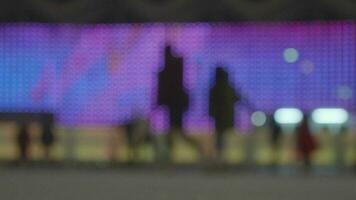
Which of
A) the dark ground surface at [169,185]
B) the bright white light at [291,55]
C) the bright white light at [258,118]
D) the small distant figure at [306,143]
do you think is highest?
the bright white light at [291,55]

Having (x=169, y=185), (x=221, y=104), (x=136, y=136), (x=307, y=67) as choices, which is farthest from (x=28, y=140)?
(x=307, y=67)

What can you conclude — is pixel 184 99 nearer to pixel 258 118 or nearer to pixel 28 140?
pixel 28 140

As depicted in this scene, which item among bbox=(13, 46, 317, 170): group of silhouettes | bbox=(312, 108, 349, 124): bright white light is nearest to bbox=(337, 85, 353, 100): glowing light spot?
bbox=(312, 108, 349, 124): bright white light

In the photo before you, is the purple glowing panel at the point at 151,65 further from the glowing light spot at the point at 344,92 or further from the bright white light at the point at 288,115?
the bright white light at the point at 288,115

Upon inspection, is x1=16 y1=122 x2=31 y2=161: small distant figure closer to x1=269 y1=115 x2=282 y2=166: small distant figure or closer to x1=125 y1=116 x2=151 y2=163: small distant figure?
x1=125 y1=116 x2=151 y2=163: small distant figure

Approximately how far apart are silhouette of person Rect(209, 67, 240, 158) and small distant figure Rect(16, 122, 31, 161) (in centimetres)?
239

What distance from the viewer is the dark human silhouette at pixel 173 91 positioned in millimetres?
7320

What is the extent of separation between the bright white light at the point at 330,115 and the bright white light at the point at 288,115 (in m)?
0.24

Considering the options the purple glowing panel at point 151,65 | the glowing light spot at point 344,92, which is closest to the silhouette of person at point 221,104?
the purple glowing panel at point 151,65

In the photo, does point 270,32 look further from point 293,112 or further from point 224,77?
point 224,77

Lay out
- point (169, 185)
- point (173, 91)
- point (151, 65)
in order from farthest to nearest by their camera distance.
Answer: point (151, 65), point (173, 91), point (169, 185)

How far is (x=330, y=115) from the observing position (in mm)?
10258

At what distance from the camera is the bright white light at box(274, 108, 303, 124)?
32.2 feet

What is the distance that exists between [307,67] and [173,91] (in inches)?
154
